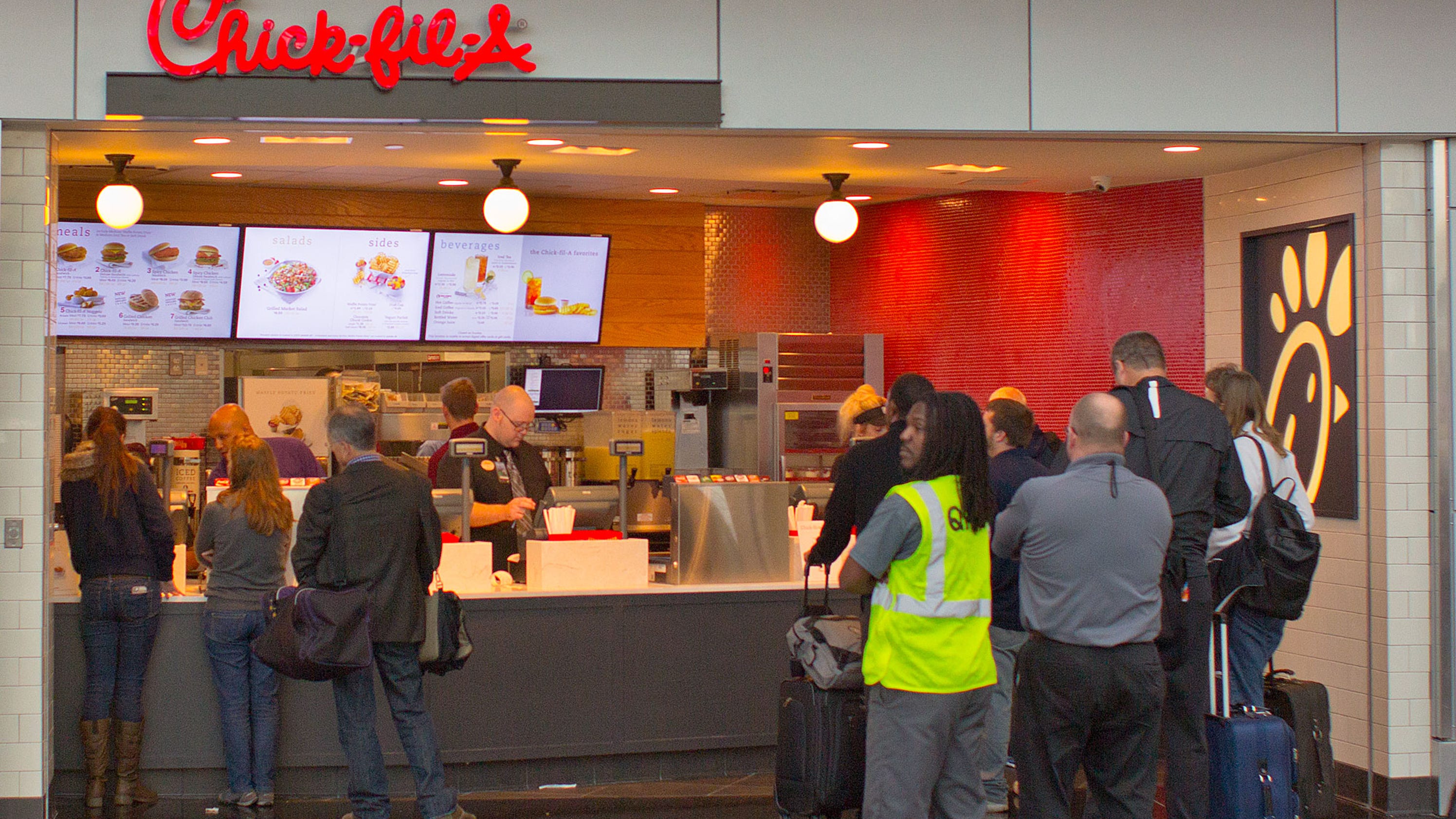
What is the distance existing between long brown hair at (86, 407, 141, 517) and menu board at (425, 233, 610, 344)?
3.34 meters

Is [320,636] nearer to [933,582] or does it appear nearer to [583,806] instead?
[583,806]

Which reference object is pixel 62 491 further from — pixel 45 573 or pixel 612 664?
pixel 612 664

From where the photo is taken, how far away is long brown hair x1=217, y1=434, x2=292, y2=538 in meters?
5.46

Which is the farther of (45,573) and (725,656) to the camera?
(725,656)

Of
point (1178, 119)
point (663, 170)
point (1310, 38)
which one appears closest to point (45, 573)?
point (663, 170)

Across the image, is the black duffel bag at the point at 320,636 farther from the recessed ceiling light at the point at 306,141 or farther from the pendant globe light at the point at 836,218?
the pendant globe light at the point at 836,218

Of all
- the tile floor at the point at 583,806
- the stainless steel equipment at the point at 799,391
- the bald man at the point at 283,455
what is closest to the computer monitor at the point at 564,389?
the stainless steel equipment at the point at 799,391

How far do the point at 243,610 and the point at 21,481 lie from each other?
96 cm

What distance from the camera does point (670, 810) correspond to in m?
5.57

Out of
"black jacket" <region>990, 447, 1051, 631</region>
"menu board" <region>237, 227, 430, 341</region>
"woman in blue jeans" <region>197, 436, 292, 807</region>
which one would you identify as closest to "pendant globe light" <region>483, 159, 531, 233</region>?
"menu board" <region>237, 227, 430, 341</region>

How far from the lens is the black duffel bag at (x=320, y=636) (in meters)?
4.58

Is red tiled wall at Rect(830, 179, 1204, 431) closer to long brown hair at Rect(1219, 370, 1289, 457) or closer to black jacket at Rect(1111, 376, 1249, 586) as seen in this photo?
long brown hair at Rect(1219, 370, 1289, 457)

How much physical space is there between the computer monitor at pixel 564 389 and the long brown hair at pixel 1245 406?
5251mm

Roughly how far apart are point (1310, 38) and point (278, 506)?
4.67 meters
